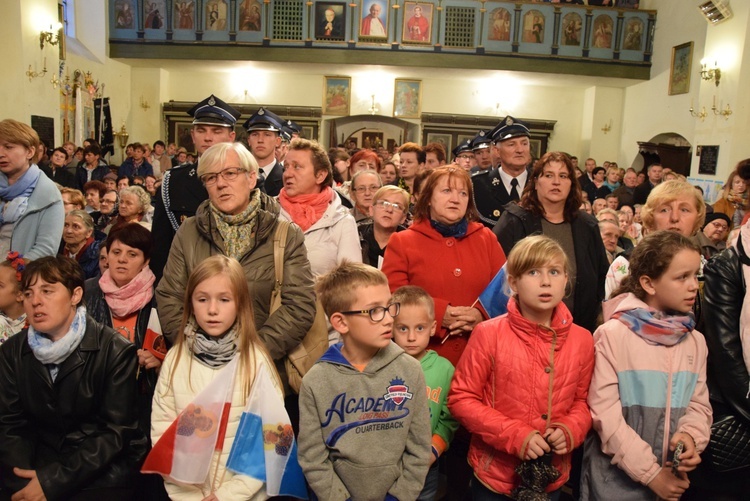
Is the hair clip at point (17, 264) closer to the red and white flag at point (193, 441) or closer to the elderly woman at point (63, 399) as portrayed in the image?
the elderly woman at point (63, 399)

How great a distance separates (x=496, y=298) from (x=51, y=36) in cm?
1235

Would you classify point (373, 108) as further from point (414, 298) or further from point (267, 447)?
point (267, 447)

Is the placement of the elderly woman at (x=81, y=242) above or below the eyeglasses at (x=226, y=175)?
below

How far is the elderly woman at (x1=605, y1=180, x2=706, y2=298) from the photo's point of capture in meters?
3.32

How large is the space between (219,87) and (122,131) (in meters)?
3.24

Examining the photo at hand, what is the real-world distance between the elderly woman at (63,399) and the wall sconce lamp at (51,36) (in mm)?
11338

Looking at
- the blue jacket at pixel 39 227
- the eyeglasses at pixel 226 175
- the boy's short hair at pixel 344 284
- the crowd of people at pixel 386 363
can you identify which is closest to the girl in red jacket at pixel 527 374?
the crowd of people at pixel 386 363

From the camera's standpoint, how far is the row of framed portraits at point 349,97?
18.6 m

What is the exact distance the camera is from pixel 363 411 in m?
2.28

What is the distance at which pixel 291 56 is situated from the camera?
1655 cm

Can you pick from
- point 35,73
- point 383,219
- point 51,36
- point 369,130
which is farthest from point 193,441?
point 369,130

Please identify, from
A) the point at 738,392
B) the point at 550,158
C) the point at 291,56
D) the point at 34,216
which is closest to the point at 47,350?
the point at 34,216

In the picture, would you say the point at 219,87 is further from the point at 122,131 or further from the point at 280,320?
the point at 280,320

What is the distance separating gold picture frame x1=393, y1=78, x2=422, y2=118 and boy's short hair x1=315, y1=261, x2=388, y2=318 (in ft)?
55.2
